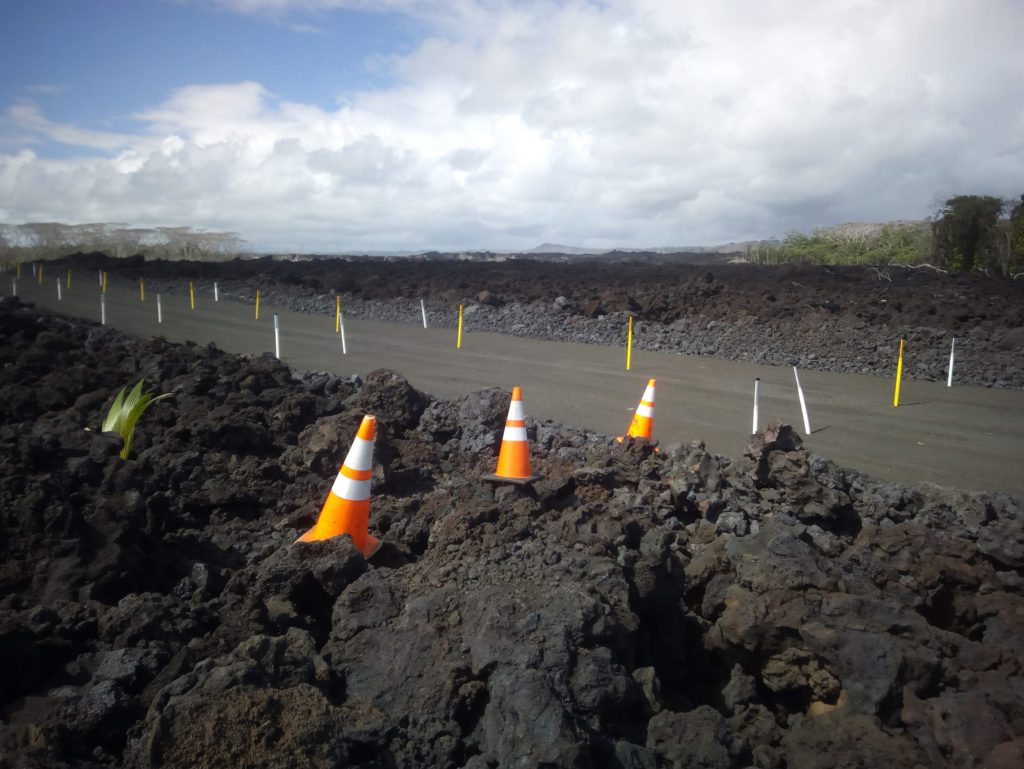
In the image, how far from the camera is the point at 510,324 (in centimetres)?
2553

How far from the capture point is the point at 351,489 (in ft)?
16.4

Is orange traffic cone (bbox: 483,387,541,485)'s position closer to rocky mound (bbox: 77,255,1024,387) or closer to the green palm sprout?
the green palm sprout

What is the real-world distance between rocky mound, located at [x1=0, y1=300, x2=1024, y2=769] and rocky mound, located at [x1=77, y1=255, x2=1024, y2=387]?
13467 millimetres

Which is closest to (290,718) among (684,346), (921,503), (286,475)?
(286,475)

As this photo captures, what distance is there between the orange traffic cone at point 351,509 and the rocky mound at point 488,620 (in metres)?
0.24

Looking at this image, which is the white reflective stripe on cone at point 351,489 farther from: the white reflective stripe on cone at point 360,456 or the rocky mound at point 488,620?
the rocky mound at point 488,620

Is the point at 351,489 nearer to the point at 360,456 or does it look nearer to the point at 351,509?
the point at 351,509

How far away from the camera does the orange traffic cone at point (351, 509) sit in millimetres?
4934

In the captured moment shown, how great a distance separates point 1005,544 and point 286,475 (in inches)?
221

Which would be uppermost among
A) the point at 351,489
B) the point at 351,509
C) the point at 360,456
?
the point at 360,456

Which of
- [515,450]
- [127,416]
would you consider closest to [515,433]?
[515,450]

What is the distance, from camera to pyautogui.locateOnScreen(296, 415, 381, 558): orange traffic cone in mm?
4934

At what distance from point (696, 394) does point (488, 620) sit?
35.8ft

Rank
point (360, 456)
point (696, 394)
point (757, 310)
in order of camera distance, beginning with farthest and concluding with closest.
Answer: point (757, 310)
point (696, 394)
point (360, 456)
